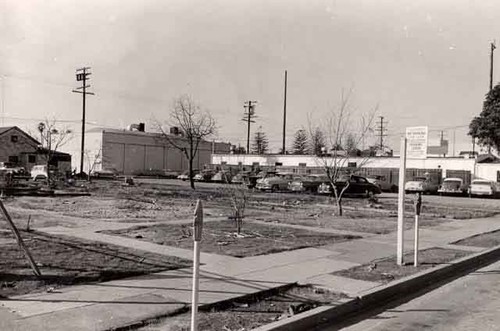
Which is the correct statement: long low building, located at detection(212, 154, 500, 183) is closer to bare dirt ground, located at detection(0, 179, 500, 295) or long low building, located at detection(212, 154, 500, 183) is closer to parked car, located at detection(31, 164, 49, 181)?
parked car, located at detection(31, 164, 49, 181)

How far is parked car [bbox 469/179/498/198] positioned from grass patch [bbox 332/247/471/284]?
32683 millimetres

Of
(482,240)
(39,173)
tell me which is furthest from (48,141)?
(482,240)

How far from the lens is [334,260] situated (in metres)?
10.2

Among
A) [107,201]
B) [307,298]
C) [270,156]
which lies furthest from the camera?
[270,156]

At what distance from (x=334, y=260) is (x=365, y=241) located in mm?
3170

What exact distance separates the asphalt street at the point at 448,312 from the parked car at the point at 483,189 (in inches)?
1396

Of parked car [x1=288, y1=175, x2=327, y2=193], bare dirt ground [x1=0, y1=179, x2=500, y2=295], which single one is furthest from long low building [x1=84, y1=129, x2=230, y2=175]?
bare dirt ground [x1=0, y1=179, x2=500, y2=295]

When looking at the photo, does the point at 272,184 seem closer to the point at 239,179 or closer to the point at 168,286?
the point at 239,179

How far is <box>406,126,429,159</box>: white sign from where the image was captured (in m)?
9.70

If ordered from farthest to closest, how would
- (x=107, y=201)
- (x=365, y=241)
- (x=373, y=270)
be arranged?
1. (x=107, y=201)
2. (x=365, y=241)
3. (x=373, y=270)

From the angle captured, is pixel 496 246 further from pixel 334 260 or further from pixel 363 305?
pixel 363 305

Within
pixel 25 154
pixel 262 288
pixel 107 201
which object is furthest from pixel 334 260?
pixel 25 154

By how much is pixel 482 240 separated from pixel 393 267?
6123 millimetres

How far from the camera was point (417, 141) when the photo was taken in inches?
384
